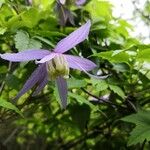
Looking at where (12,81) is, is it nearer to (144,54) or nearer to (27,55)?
(27,55)

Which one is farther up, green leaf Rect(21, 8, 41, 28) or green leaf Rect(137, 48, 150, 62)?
green leaf Rect(21, 8, 41, 28)

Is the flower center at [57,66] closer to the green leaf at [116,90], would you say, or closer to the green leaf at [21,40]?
the green leaf at [21,40]

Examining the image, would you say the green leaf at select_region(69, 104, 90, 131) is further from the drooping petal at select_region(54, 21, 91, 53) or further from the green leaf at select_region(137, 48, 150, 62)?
the drooping petal at select_region(54, 21, 91, 53)

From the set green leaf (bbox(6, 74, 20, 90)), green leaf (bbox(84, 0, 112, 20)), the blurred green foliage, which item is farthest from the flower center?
green leaf (bbox(84, 0, 112, 20))

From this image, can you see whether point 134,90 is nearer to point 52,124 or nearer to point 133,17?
point 52,124

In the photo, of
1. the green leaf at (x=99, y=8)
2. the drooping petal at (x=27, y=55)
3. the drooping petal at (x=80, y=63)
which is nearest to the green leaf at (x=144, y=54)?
the drooping petal at (x=80, y=63)

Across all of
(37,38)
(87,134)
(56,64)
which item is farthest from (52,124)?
(56,64)
